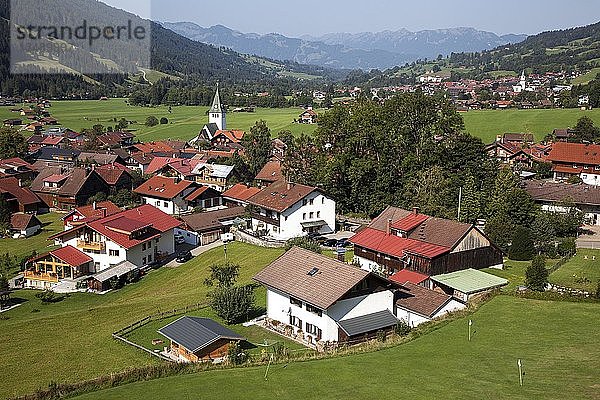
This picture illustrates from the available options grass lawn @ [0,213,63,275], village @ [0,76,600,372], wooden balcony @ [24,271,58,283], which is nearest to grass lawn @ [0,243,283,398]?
wooden balcony @ [24,271,58,283]

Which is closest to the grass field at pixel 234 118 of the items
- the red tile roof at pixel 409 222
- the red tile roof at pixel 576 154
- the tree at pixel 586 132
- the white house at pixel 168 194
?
the tree at pixel 586 132

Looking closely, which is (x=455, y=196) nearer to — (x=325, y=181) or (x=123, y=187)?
(x=325, y=181)

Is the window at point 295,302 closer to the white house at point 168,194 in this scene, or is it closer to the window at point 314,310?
the window at point 314,310

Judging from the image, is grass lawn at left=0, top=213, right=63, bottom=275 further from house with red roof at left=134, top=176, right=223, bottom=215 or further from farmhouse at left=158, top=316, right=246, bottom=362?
farmhouse at left=158, top=316, right=246, bottom=362

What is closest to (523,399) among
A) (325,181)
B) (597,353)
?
(597,353)

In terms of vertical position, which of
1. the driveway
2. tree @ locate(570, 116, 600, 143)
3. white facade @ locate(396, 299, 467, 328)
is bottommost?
the driveway
